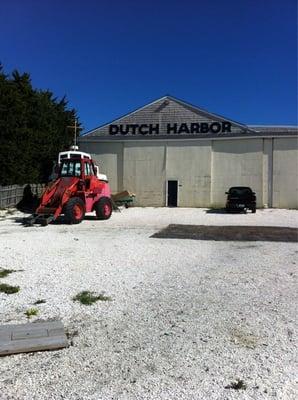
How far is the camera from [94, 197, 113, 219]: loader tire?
20219 millimetres

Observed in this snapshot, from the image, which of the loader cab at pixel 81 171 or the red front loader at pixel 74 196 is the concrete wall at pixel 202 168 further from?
the loader cab at pixel 81 171

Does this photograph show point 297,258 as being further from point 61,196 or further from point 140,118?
point 140,118

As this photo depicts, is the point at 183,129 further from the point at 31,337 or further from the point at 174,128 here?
the point at 31,337

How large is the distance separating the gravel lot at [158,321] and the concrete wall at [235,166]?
57.0 ft

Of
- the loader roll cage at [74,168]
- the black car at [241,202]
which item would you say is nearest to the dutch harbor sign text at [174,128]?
the black car at [241,202]

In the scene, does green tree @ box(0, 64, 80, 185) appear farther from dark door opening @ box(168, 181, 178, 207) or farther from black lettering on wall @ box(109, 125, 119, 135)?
dark door opening @ box(168, 181, 178, 207)

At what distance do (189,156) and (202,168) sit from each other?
1.09 metres

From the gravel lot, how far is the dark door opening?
17.9m

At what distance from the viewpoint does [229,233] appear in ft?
51.4

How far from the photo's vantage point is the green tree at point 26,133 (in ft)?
80.4

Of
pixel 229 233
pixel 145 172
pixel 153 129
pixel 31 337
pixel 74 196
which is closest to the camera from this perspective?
pixel 31 337

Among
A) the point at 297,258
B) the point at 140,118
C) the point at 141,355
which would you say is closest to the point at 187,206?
the point at 140,118

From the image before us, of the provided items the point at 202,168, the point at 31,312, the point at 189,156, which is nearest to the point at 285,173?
the point at 202,168

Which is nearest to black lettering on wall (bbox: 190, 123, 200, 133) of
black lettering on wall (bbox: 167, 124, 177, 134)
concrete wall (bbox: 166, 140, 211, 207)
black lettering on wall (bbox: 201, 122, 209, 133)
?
black lettering on wall (bbox: 201, 122, 209, 133)
